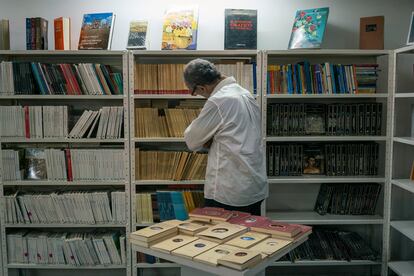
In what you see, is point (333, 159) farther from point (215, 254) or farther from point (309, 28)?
point (215, 254)

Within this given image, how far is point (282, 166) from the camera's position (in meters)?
3.04

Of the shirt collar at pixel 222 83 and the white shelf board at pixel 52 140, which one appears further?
the white shelf board at pixel 52 140

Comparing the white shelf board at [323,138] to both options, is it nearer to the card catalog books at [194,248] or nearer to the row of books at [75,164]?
the row of books at [75,164]

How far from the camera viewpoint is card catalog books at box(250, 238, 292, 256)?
60.5 inches

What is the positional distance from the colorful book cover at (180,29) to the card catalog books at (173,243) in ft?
5.40

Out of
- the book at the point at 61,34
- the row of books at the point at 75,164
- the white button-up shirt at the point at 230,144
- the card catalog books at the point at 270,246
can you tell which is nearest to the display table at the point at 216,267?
the card catalog books at the point at 270,246

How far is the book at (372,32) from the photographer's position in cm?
292

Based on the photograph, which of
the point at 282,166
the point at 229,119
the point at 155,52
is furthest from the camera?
the point at 282,166

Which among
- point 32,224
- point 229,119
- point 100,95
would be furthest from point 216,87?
point 32,224

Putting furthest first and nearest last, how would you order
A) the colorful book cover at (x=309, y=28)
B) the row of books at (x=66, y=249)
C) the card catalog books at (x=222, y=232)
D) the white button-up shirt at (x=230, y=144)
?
the row of books at (x=66, y=249)
the colorful book cover at (x=309, y=28)
the white button-up shirt at (x=230, y=144)
the card catalog books at (x=222, y=232)

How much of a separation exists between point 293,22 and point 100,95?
162 centimetres

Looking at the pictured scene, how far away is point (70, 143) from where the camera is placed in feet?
10.3

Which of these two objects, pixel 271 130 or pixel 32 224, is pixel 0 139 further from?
pixel 271 130

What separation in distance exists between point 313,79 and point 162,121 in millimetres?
1179
